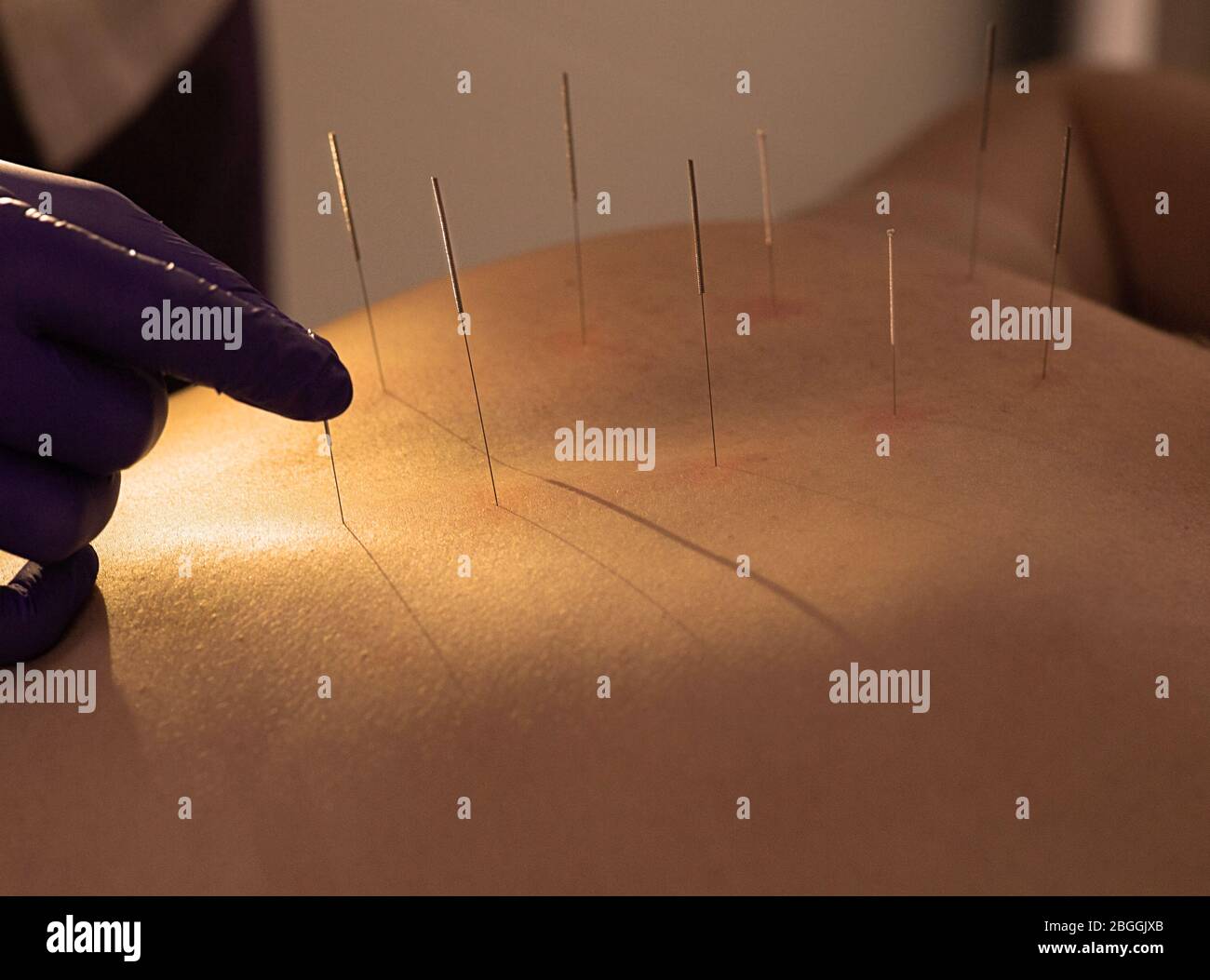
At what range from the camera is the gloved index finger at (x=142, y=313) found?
3.27 feet

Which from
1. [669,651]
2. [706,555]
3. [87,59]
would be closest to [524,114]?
[87,59]

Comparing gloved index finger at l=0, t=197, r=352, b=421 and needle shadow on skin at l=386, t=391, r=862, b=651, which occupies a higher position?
gloved index finger at l=0, t=197, r=352, b=421

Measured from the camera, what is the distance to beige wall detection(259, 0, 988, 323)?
3.11 metres

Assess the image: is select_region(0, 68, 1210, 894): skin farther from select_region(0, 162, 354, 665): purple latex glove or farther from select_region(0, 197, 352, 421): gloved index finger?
select_region(0, 197, 352, 421): gloved index finger

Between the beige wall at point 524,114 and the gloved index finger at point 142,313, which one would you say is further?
the beige wall at point 524,114

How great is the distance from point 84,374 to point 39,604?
0.20 metres

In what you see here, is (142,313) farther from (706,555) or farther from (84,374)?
(706,555)

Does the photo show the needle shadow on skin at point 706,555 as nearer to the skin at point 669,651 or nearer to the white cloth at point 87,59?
the skin at point 669,651

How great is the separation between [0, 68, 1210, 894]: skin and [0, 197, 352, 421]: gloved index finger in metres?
0.16

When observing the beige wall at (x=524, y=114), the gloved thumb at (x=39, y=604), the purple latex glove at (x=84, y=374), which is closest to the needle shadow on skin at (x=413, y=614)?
the purple latex glove at (x=84, y=374)

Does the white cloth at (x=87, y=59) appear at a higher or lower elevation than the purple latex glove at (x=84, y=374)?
higher

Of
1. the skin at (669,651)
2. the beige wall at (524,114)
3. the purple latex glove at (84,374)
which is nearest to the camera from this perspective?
the skin at (669,651)

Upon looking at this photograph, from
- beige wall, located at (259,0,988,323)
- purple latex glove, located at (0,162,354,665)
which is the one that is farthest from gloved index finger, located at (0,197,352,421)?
beige wall, located at (259,0,988,323)

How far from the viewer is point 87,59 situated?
7.63 ft
